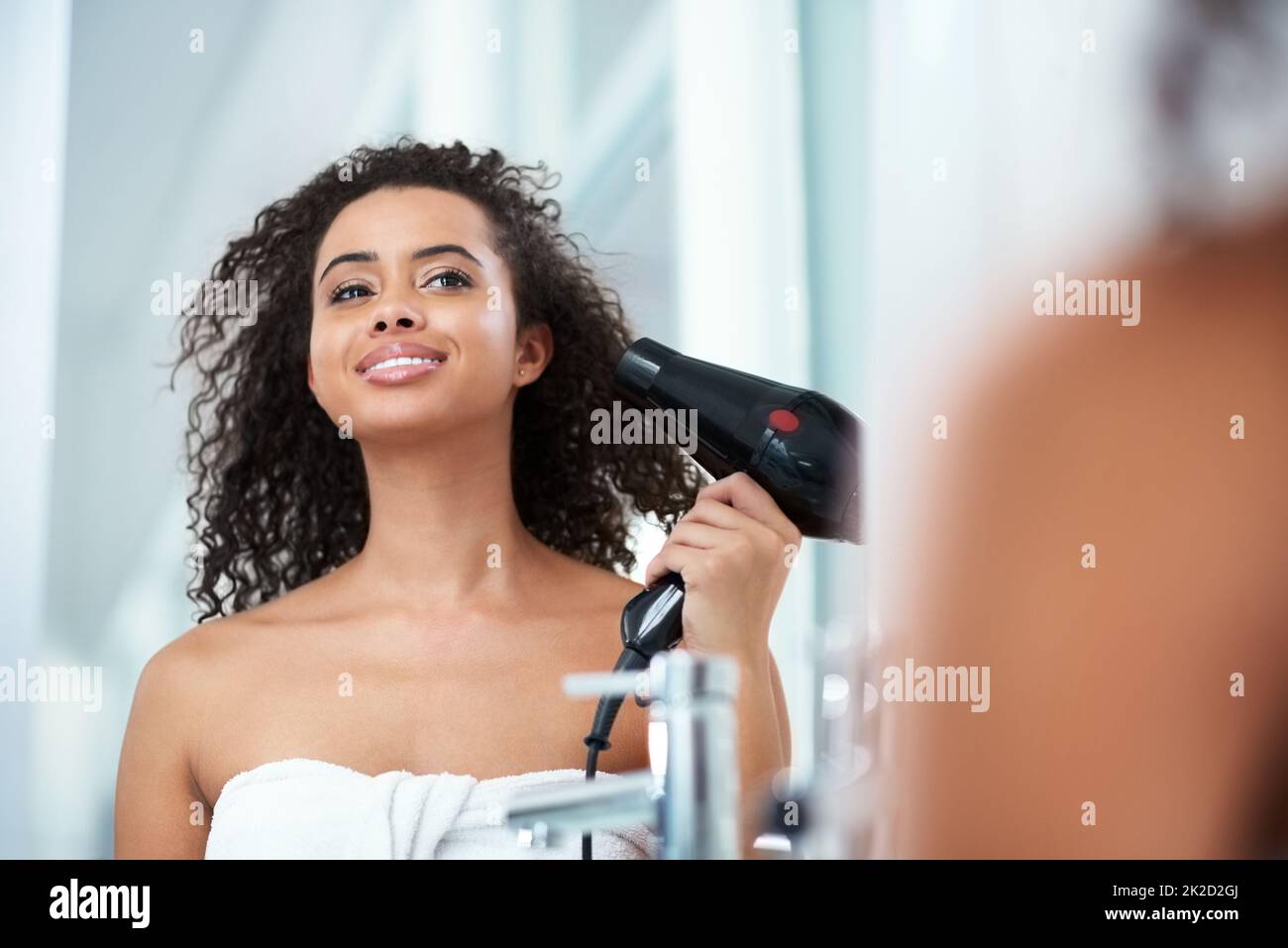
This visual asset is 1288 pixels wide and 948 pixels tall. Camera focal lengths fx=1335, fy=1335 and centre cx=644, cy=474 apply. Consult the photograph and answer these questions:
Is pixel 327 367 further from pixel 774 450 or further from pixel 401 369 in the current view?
pixel 774 450

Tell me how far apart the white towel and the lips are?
432mm

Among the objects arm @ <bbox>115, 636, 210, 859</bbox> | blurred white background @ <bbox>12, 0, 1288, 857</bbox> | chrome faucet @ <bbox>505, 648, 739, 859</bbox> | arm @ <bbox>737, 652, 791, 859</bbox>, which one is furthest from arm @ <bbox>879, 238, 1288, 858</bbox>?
arm @ <bbox>115, 636, 210, 859</bbox>

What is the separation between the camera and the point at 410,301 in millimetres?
1468

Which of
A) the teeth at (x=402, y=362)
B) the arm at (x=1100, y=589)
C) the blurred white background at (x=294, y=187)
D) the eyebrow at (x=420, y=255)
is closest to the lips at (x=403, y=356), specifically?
the teeth at (x=402, y=362)

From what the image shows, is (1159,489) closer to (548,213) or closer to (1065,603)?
(1065,603)

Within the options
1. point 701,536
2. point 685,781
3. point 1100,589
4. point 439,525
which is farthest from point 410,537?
point 1100,589

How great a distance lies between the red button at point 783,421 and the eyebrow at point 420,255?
1.42 feet

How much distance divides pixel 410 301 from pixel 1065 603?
1140 mm

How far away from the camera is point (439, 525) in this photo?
A: 1.52 metres

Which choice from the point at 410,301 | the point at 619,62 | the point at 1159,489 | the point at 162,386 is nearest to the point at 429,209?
the point at 410,301

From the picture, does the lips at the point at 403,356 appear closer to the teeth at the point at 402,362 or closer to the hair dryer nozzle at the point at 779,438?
the teeth at the point at 402,362

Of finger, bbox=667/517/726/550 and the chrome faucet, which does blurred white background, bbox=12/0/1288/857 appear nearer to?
finger, bbox=667/517/726/550

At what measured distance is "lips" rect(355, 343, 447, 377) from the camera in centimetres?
146

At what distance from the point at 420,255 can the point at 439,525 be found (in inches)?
12.0
